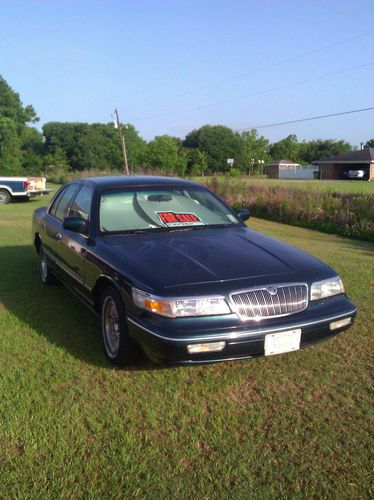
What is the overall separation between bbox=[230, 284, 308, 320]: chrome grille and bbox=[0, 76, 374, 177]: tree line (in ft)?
95.8

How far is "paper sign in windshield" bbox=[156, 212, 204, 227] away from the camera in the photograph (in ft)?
14.9

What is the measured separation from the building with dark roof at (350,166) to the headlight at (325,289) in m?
71.1

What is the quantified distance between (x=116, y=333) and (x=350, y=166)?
75925 millimetres

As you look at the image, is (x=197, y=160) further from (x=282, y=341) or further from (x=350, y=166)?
(x=282, y=341)

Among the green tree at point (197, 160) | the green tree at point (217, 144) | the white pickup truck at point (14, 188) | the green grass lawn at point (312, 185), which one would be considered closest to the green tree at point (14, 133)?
the green grass lawn at point (312, 185)

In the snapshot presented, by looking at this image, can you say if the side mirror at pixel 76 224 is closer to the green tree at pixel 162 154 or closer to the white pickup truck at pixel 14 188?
the white pickup truck at pixel 14 188

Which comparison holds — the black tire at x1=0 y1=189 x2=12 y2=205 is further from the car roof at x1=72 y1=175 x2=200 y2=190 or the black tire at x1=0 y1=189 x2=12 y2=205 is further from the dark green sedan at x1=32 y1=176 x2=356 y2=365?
the dark green sedan at x1=32 y1=176 x2=356 y2=365

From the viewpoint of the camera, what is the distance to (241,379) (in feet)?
11.6

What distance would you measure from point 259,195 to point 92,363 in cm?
1467

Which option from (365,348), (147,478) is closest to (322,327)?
(365,348)

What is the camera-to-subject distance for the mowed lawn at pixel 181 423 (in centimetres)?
244

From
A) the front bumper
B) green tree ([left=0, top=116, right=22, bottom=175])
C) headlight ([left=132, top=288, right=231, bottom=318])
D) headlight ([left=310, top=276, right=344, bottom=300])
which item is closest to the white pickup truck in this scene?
the front bumper

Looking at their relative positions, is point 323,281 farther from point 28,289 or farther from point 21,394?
point 28,289

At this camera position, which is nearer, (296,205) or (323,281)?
(323,281)
